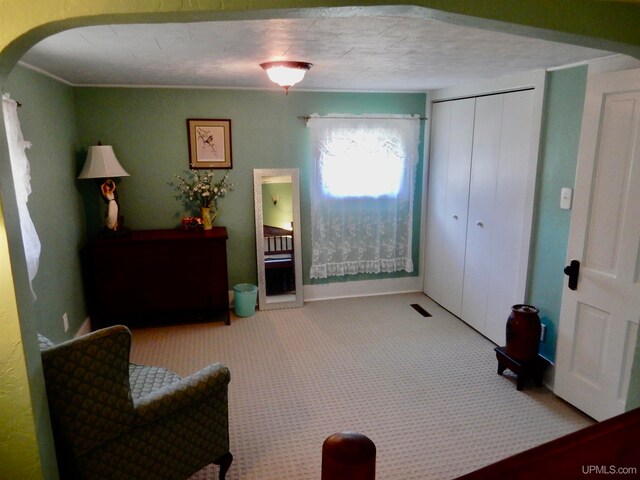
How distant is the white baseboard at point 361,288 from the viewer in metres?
4.72

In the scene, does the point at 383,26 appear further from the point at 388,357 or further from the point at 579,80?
the point at 388,357

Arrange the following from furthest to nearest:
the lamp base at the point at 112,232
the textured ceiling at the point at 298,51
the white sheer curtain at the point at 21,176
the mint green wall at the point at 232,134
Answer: the mint green wall at the point at 232,134 → the lamp base at the point at 112,232 → the white sheer curtain at the point at 21,176 → the textured ceiling at the point at 298,51

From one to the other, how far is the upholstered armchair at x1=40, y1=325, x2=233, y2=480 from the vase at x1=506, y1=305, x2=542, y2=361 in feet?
6.58

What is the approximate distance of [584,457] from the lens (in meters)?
0.72

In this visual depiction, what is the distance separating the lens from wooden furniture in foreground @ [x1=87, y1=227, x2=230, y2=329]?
3.71 meters

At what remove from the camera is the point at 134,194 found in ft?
13.5

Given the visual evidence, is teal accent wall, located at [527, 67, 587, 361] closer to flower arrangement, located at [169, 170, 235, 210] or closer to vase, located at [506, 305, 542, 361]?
vase, located at [506, 305, 542, 361]

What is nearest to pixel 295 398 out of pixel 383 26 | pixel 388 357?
pixel 388 357

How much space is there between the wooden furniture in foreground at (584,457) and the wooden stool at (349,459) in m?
0.18

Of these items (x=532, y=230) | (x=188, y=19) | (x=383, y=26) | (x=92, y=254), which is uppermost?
(x=383, y=26)

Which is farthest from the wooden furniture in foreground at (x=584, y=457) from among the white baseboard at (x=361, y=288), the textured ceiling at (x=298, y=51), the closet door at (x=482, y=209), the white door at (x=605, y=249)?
the white baseboard at (x=361, y=288)

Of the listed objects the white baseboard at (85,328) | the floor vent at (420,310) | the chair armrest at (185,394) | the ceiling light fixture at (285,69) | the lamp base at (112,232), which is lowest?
the floor vent at (420,310)

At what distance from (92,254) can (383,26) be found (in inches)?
116

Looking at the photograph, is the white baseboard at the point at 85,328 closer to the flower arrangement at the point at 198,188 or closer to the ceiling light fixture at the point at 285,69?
the flower arrangement at the point at 198,188
